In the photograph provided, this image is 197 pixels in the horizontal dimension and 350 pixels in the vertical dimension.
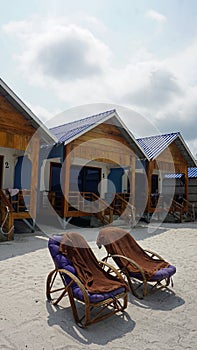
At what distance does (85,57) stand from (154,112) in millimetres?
4134

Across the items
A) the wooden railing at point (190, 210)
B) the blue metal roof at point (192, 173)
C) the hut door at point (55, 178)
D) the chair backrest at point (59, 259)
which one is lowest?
the wooden railing at point (190, 210)

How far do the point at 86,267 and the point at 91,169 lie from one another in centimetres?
1088

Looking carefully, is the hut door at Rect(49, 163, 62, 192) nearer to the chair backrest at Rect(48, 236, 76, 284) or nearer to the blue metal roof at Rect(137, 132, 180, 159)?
the blue metal roof at Rect(137, 132, 180, 159)

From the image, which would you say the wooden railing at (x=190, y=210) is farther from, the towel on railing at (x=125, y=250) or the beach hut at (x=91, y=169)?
the towel on railing at (x=125, y=250)

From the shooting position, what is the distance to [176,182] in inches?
835

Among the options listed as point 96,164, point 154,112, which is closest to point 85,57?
point 154,112

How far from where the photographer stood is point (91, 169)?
15047mm

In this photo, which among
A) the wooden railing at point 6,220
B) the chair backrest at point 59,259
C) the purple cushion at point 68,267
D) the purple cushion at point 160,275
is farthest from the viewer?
the wooden railing at point 6,220

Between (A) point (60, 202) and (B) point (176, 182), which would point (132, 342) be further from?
(B) point (176, 182)

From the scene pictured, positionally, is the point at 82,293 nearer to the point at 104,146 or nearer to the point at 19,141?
the point at 19,141

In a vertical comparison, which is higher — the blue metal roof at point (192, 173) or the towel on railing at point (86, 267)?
the blue metal roof at point (192, 173)

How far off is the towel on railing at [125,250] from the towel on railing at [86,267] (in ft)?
1.59

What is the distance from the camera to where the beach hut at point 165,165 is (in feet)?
51.1

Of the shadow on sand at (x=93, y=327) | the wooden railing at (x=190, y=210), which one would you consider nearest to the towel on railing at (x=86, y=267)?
the shadow on sand at (x=93, y=327)
